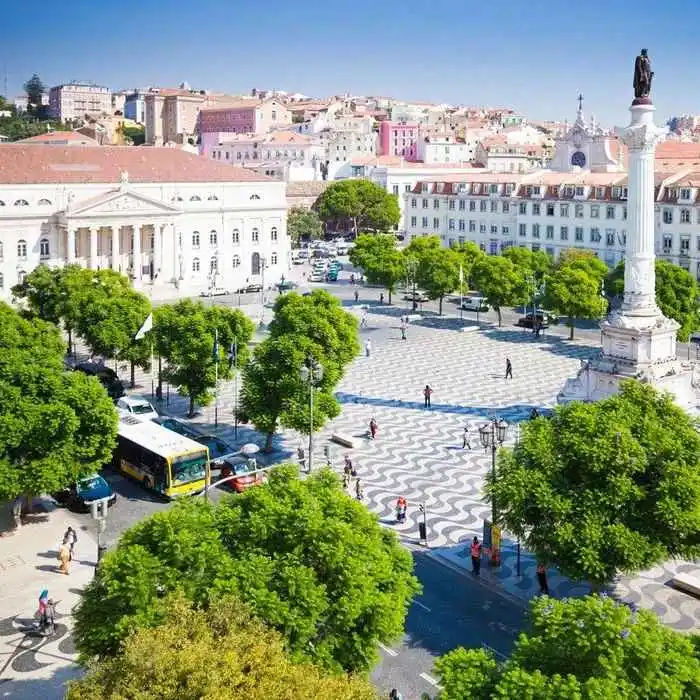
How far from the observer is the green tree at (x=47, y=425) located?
24812 mm

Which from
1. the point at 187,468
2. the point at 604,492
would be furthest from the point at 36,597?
the point at 604,492

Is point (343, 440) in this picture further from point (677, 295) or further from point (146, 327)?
point (677, 295)

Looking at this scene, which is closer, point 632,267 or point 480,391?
point 632,267

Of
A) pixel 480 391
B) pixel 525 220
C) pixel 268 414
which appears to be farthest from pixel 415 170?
pixel 268 414

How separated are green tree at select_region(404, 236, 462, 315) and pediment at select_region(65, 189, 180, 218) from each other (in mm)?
23125

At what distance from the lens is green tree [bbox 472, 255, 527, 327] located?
59.1 metres

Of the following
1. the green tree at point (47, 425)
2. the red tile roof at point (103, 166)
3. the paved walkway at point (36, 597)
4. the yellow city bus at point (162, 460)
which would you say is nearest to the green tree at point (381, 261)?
the red tile roof at point (103, 166)

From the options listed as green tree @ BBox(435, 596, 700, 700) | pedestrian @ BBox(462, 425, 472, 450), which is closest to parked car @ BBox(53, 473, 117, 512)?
pedestrian @ BBox(462, 425, 472, 450)

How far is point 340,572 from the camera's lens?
50.0 ft

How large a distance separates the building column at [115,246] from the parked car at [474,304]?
29444 millimetres

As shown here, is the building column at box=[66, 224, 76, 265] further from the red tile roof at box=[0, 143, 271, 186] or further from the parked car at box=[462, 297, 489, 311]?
the parked car at box=[462, 297, 489, 311]

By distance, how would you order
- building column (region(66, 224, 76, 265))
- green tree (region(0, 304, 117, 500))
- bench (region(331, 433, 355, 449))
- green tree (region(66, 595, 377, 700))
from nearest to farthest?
1. green tree (region(66, 595, 377, 700))
2. green tree (region(0, 304, 117, 500))
3. bench (region(331, 433, 355, 449))
4. building column (region(66, 224, 76, 265))

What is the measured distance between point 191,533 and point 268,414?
16.3 metres

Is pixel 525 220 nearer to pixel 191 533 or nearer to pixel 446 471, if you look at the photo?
pixel 446 471
